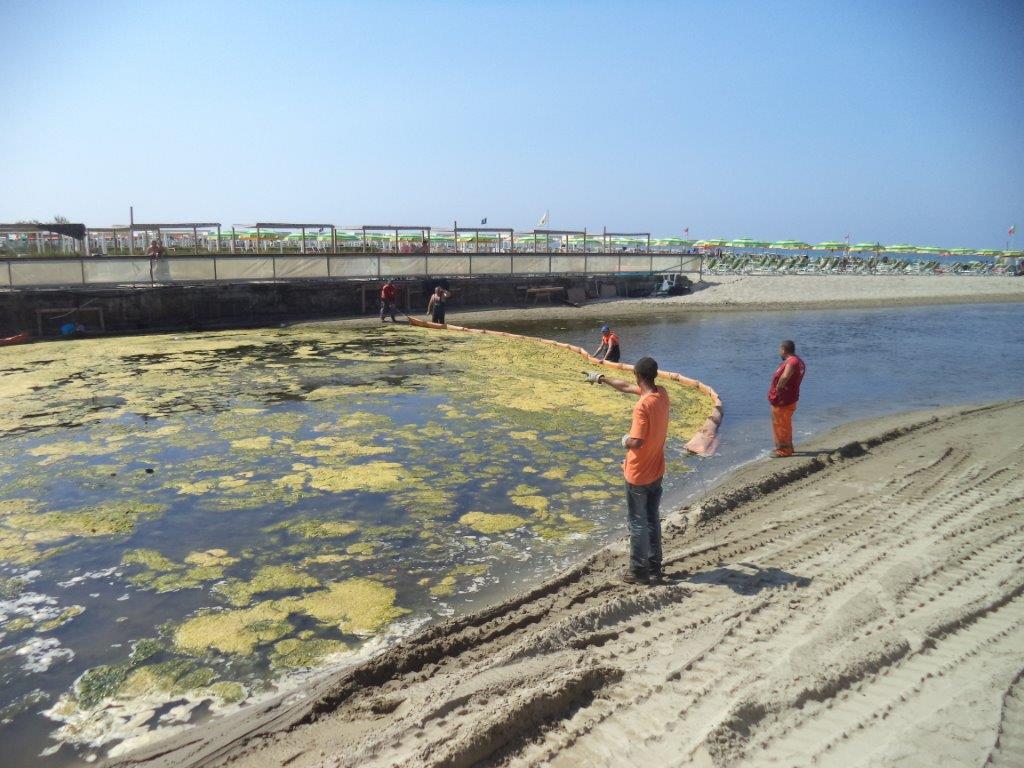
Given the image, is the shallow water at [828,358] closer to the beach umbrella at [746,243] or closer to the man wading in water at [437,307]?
the man wading in water at [437,307]

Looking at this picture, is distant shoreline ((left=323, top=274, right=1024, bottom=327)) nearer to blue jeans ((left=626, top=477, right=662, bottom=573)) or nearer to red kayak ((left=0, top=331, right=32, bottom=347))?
red kayak ((left=0, top=331, right=32, bottom=347))

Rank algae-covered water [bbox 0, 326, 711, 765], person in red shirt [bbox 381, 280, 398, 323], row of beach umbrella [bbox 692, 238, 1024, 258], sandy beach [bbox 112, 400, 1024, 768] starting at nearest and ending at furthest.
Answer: sandy beach [bbox 112, 400, 1024, 768] → algae-covered water [bbox 0, 326, 711, 765] → person in red shirt [bbox 381, 280, 398, 323] → row of beach umbrella [bbox 692, 238, 1024, 258]

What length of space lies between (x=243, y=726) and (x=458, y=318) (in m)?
24.7

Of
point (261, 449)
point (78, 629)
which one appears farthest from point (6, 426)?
point (78, 629)

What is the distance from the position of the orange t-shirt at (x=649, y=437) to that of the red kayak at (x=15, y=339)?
20.8 metres

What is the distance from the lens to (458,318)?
2834cm

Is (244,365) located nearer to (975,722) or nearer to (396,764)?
(396,764)

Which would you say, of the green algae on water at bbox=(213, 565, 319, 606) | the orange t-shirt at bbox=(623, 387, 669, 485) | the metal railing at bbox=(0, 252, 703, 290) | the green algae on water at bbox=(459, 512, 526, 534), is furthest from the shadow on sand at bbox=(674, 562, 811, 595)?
the metal railing at bbox=(0, 252, 703, 290)

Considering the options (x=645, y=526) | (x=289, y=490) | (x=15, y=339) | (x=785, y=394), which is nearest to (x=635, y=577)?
(x=645, y=526)

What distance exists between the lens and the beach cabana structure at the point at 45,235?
24.2m

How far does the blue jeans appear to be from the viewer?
5.56m

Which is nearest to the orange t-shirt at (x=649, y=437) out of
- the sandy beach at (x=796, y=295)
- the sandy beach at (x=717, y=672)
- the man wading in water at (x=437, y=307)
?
the sandy beach at (x=717, y=672)

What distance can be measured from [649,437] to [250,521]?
4.55 meters

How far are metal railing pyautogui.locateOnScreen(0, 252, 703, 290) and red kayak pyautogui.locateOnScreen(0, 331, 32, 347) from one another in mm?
1754
